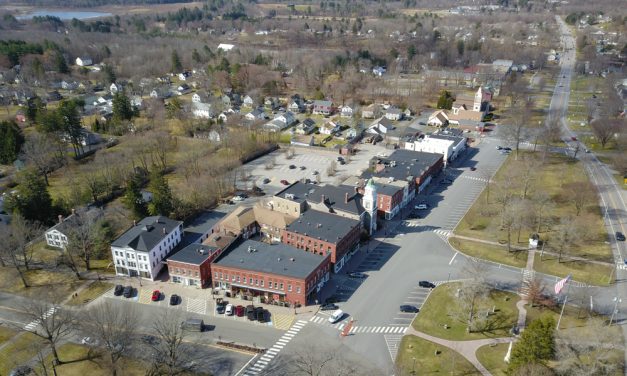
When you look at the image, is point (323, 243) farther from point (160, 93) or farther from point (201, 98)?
point (160, 93)

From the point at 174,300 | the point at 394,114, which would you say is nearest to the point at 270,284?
the point at 174,300

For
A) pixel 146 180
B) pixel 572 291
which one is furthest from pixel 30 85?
pixel 572 291

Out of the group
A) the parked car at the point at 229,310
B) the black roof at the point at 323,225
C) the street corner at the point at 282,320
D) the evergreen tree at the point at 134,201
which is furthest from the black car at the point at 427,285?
the evergreen tree at the point at 134,201

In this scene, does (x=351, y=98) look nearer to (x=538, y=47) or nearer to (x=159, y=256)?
(x=159, y=256)

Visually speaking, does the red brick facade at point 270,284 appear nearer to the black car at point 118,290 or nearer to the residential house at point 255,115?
the black car at point 118,290

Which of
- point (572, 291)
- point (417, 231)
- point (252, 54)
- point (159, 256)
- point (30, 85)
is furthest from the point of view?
point (252, 54)

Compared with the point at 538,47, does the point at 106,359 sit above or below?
below
